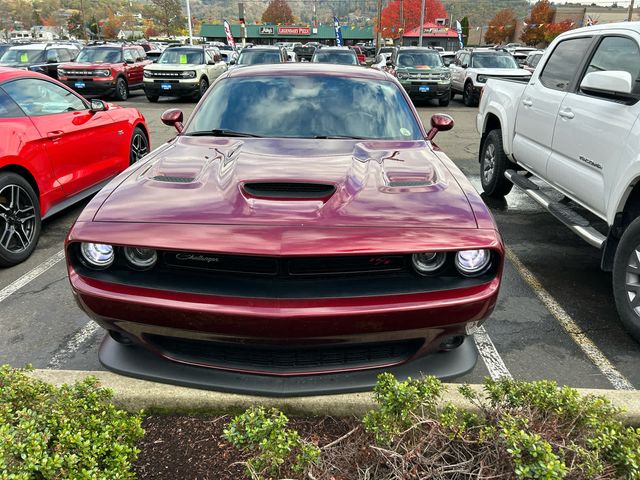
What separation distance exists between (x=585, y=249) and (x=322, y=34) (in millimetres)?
97577

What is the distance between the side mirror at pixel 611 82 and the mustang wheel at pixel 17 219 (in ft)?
15.6

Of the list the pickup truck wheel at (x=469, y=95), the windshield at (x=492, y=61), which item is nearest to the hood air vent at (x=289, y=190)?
the pickup truck wheel at (x=469, y=95)

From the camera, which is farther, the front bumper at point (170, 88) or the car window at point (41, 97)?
the front bumper at point (170, 88)

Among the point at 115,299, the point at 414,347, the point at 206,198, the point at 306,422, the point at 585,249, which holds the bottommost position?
the point at 585,249

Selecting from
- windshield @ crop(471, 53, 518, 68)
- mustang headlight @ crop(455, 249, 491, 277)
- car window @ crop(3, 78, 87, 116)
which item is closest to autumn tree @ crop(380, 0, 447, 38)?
A: windshield @ crop(471, 53, 518, 68)

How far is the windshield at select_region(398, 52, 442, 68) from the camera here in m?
17.4

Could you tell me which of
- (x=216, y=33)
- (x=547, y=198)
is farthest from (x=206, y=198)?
(x=216, y=33)

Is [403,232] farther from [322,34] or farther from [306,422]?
[322,34]

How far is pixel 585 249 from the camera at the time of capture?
5.36 m

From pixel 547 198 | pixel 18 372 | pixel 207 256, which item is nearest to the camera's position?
pixel 18 372

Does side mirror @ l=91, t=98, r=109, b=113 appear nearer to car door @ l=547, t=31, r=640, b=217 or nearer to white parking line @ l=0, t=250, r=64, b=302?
white parking line @ l=0, t=250, r=64, b=302

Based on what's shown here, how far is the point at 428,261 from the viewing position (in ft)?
8.41

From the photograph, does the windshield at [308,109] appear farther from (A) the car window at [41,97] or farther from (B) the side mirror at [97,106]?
(B) the side mirror at [97,106]

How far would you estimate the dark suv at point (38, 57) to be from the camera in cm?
1741
